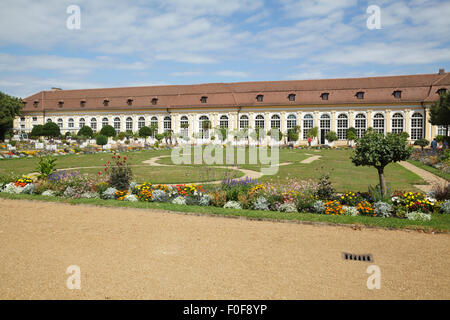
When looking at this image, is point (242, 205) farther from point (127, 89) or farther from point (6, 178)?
point (127, 89)

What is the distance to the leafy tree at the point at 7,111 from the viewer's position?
40.8 metres

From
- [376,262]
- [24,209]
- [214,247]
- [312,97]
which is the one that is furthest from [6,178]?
[312,97]

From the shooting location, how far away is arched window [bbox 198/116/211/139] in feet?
150

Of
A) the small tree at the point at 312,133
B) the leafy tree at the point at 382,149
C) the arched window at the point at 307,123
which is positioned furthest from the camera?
the arched window at the point at 307,123

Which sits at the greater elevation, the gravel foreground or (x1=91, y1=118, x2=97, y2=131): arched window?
(x1=91, y1=118, x2=97, y2=131): arched window

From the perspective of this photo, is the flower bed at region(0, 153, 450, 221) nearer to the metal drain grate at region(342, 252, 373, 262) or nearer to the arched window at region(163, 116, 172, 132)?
the metal drain grate at region(342, 252, 373, 262)

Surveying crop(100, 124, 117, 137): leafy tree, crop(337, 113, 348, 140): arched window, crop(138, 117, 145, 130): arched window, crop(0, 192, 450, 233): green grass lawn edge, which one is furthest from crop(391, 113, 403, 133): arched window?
crop(0, 192, 450, 233): green grass lawn edge

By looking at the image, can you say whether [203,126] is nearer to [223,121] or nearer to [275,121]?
[223,121]

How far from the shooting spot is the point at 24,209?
8.69 m

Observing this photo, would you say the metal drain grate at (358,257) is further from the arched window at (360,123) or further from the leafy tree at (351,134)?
the arched window at (360,123)

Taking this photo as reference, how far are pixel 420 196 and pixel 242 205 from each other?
3932 millimetres

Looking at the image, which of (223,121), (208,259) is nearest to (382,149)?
(208,259)

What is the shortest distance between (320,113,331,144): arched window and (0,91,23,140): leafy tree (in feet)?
116

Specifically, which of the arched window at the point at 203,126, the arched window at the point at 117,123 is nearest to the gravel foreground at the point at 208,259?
the arched window at the point at 203,126
